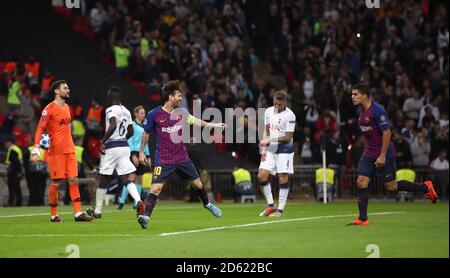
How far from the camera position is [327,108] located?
36906mm

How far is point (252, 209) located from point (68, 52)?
14664 mm

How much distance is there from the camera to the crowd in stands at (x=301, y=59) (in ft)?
119

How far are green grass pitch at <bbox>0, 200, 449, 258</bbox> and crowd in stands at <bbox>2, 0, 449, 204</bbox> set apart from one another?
11.1 m

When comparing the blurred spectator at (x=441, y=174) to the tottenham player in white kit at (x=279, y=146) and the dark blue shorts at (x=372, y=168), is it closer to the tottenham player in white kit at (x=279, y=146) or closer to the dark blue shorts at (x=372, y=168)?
the tottenham player in white kit at (x=279, y=146)

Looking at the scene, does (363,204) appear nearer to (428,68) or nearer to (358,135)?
(358,135)

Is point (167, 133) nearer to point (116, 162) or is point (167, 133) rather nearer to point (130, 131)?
point (116, 162)

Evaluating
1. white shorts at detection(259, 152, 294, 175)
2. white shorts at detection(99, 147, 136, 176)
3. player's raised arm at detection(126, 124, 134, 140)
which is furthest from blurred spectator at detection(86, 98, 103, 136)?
white shorts at detection(259, 152, 294, 175)

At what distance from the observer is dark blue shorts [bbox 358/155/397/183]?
20547 millimetres

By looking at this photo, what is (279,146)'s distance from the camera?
2381 centimetres

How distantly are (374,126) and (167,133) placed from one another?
12.7 feet

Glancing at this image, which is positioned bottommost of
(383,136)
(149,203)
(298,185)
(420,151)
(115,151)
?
(298,185)

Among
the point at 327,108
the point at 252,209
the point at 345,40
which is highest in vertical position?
the point at 345,40

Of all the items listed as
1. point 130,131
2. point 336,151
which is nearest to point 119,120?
point 130,131

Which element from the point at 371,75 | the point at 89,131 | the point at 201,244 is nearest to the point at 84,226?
the point at 201,244
